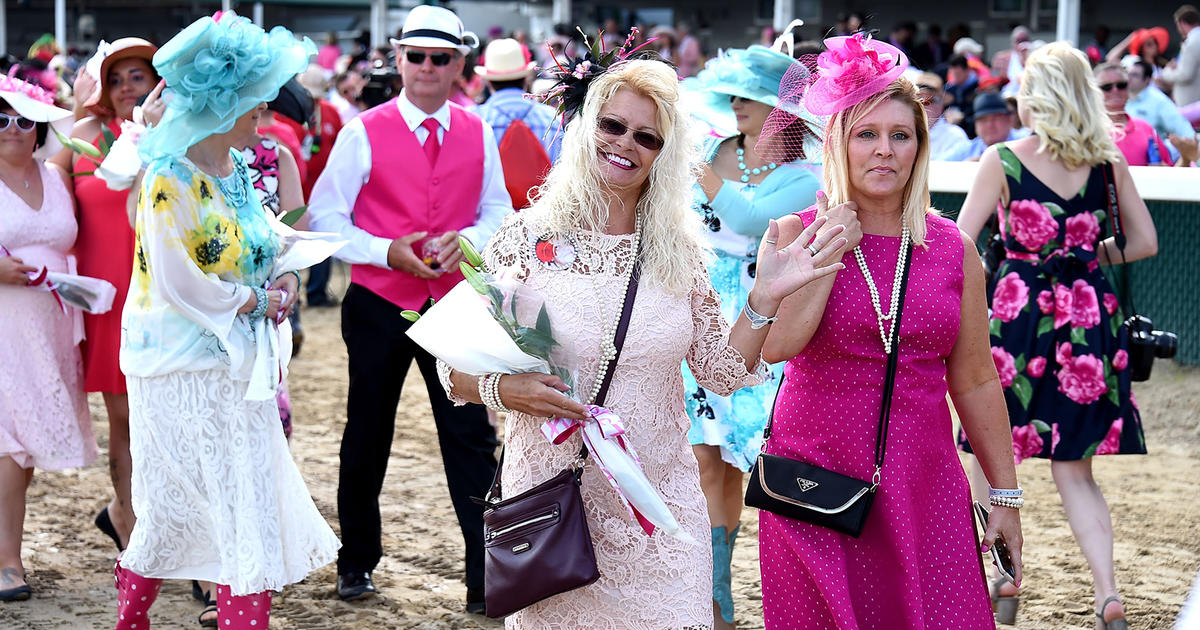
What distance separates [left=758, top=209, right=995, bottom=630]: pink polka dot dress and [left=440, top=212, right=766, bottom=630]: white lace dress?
8.4 inches

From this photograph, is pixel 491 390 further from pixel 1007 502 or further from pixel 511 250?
pixel 1007 502

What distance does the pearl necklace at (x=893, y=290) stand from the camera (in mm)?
3094

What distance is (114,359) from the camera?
17.1 feet

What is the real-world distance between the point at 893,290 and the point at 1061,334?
2.05 m

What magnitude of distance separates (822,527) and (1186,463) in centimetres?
520

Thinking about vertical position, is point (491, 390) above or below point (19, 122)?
below

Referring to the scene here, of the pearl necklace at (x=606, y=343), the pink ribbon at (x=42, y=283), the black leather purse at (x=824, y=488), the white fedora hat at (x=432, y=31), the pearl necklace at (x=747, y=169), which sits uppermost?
the white fedora hat at (x=432, y=31)

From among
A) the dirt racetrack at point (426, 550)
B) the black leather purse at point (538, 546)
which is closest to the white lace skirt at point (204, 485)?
the dirt racetrack at point (426, 550)

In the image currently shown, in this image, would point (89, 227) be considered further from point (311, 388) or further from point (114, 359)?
point (311, 388)

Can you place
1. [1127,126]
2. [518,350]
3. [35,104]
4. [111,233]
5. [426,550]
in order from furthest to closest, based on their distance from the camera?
[1127,126]
[426,550]
[111,233]
[35,104]
[518,350]

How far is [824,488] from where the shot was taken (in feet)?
10.1

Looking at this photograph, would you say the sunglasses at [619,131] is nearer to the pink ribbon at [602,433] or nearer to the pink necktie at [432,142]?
the pink ribbon at [602,433]

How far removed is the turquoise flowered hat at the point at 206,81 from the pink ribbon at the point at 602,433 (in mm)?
1623

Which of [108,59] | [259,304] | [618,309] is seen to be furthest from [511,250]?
[108,59]
